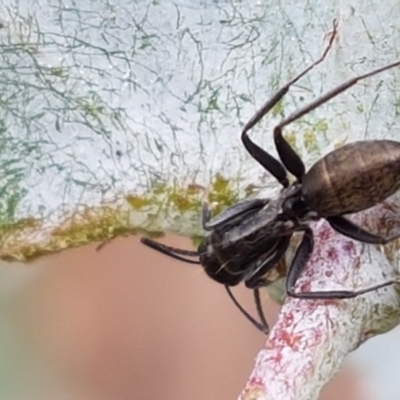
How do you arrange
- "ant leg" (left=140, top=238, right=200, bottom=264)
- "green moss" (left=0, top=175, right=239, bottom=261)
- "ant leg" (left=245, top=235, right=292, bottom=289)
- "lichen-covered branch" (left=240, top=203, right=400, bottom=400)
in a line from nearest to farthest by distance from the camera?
1. "lichen-covered branch" (left=240, top=203, right=400, bottom=400)
2. "green moss" (left=0, top=175, right=239, bottom=261)
3. "ant leg" (left=245, top=235, right=292, bottom=289)
4. "ant leg" (left=140, top=238, right=200, bottom=264)

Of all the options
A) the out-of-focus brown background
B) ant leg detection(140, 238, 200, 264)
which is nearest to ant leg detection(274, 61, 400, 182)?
ant leg detection(140, 238, 200, 264)

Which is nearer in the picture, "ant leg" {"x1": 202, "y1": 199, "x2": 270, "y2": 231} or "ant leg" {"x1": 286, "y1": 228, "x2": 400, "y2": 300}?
"ant leg" {"x1": 286, "y1": 228, "x2": 400, "y2": 300}

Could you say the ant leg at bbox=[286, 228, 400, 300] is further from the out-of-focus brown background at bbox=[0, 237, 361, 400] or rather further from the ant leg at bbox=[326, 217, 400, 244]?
the out-of-focus brown background at bbox=[0, 237, 361, 400]

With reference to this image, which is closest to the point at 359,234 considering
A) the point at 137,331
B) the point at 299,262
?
the point at 299,262

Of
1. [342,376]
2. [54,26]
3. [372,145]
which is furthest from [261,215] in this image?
[342,376]

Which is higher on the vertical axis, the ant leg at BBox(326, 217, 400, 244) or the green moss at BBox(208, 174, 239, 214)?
the green moss at BBox(208, 174, 239, 214)

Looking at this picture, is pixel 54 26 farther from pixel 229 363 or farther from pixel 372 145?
pixel 229 363
